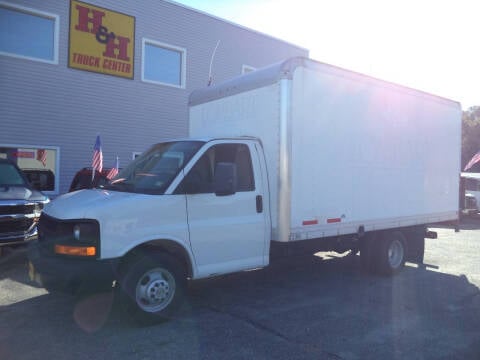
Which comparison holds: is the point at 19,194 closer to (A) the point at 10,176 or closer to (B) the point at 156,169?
(A) the point at 10,176

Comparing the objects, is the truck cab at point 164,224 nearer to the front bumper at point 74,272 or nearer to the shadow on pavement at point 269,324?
the front bumper at point 74,272

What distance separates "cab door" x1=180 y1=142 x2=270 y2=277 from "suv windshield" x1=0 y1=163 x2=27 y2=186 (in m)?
4.76

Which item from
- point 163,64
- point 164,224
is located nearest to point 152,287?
point 164,224

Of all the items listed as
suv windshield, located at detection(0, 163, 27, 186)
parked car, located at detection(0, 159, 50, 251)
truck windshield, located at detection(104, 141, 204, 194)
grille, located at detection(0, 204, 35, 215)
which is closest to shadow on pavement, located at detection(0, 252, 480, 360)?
truck windshield, located at detection(104, 141, 204, 194)

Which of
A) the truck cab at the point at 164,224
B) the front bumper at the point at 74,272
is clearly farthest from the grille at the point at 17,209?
the front bumper at the point at 74,272

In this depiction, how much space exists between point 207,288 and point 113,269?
7.39ft

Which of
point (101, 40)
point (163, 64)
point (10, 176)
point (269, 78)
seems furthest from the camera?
point (163, 64)

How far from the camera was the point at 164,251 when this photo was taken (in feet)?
16.1

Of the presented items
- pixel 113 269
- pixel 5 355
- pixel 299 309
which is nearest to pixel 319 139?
pixel 299 309

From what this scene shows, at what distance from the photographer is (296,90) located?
18.4 feet

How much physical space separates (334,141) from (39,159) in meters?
9.26

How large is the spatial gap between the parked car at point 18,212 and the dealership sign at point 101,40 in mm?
6175

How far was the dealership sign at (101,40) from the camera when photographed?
12.8 m

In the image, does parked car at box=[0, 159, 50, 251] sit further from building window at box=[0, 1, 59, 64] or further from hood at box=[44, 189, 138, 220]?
building window at box=[0, 1, 59, 64]
